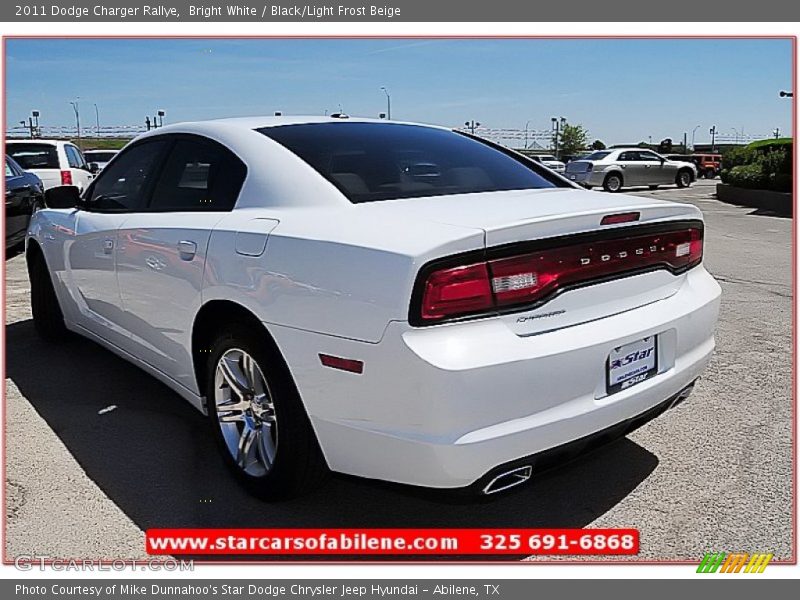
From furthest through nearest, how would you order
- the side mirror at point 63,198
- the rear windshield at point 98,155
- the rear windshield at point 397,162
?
the rear windshield at point 98,155 < the side mirror at point 63,198 < the rear windshield at point 397,162

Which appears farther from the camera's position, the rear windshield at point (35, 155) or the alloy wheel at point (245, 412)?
the rear windshield at point (35, 155)

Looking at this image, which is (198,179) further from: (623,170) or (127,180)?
(623,170)

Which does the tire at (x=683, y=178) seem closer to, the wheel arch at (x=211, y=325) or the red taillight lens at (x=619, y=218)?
the red taillight lens at (x=619, y=218)

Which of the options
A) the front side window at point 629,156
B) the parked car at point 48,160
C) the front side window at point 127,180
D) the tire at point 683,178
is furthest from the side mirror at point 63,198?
the tire at point 683,178

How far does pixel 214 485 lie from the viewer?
11.3ft

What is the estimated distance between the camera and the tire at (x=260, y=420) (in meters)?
2.93

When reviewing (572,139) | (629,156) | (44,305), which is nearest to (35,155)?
(44,305)

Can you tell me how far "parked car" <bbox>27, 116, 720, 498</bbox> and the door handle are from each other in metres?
0.04

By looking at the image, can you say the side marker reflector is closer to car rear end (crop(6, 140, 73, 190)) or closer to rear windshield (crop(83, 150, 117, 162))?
car rear end (crop(6, 140, 73, 190))

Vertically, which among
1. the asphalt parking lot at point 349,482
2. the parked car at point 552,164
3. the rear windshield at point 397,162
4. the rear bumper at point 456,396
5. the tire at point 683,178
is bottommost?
the asphalt parking lot at point 349,482

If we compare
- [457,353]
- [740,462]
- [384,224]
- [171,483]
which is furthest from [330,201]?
[740,462]

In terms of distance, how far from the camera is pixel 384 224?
9.06ft

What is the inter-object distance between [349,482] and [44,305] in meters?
3.58

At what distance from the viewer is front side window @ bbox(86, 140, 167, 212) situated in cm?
419
